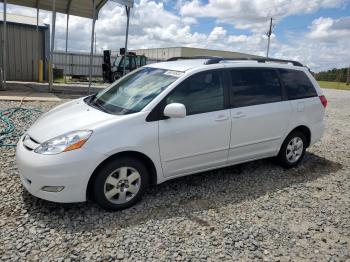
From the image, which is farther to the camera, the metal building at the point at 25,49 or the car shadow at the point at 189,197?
the metal building at the point at 25,49

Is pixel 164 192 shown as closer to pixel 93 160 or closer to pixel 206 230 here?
pixel 206 230

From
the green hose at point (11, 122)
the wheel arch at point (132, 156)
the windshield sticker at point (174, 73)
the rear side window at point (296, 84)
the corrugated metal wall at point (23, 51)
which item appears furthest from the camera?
the corrugated metal wall at point (23, 51)

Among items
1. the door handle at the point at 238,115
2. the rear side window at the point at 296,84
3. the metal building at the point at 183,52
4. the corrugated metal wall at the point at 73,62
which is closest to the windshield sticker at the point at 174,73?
the door handle at the point at 238,115

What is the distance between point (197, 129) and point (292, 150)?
2203mm

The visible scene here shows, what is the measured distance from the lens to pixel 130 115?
3.81 m

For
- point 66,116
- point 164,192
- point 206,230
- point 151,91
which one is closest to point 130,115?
point 151,91

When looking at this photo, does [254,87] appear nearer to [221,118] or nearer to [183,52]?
[221,118]

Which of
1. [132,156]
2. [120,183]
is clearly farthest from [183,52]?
[120,183]

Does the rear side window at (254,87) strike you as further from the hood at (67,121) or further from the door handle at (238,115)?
the hood at (67,121)

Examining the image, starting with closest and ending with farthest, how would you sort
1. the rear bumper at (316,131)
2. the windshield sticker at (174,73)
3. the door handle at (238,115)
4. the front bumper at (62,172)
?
the front bumper at (62,172) → the windshield sticker at (174,73) → the door handle at (238,115) → the rear bumper at (316,131)

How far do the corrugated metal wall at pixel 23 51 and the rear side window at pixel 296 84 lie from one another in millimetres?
16242

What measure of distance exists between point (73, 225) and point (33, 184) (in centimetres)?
62

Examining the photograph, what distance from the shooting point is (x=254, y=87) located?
4.91m

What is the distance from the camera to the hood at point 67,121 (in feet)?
12.0
